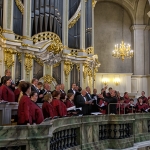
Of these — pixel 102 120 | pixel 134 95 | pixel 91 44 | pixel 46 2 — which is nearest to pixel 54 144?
pixel 102 120

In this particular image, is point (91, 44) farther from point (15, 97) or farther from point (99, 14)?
point (15, 97)

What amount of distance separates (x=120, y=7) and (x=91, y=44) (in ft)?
22.5

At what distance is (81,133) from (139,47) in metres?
14.4

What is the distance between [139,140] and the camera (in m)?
8.53

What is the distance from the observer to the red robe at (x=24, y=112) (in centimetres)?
496

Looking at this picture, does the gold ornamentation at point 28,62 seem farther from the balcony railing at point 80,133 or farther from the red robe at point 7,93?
the balcony railing at point 80,133

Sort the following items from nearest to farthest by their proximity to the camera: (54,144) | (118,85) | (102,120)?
(54,144) → (102,120) → (118,85)

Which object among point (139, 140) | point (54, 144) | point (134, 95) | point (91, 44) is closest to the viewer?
point (54, 144)

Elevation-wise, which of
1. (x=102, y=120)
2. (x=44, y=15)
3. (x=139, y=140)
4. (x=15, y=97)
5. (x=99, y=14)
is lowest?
(x=139, y=140)

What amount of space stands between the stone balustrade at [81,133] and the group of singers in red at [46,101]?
1.37 feet

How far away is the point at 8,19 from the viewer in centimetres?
1050

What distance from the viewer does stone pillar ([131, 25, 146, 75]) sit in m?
19.9

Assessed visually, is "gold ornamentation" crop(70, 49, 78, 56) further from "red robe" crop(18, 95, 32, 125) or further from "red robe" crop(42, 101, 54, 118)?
"red robe" crop(18, 95, 32, 125)

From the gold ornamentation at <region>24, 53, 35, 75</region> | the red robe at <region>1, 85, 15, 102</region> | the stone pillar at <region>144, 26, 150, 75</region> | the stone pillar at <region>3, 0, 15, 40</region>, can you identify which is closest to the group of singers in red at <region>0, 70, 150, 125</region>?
the red robe at <region>1, 85, 15, 102</region>
